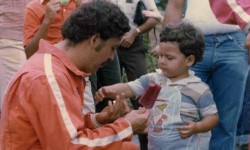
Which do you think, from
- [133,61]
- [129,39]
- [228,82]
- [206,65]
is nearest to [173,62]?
[206,65]

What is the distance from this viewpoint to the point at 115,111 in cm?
335

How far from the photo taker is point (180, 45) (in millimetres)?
4008

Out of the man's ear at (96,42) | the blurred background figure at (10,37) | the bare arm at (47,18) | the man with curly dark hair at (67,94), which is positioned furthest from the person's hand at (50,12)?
the man's ear at (96,42)

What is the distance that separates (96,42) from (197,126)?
1.09 meters

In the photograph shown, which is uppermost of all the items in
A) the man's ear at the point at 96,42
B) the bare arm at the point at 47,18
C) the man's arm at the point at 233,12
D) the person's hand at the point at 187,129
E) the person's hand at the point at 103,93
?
the man's ear at the point at 96,42

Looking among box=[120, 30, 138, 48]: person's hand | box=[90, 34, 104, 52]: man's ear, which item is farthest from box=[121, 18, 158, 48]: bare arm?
box=[90, 34, 104, 52]: man's ear

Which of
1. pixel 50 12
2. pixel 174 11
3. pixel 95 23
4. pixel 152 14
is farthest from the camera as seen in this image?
pixel 152 14

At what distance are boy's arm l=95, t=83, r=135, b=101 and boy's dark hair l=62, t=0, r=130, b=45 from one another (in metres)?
0.80

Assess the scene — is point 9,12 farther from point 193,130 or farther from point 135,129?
point 135,129

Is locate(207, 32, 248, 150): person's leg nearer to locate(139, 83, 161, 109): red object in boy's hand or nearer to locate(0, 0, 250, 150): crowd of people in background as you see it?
locate(0, 0, 250, 150): crowd of people in background

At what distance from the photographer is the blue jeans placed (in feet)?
14.1

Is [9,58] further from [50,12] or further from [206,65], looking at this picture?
[206,65]

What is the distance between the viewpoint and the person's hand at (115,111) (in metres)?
3.29

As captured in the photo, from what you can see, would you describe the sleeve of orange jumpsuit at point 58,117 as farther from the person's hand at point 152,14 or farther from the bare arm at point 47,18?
the person's hand at point 152,14
